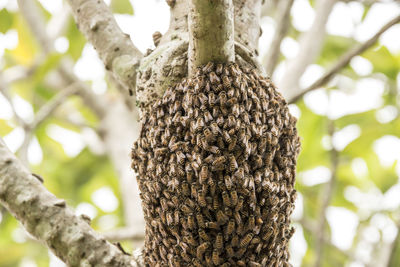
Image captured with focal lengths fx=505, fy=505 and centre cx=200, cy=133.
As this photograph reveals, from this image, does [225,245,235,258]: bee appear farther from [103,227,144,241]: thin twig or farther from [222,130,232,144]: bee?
[103,227,144,241]: thin twig

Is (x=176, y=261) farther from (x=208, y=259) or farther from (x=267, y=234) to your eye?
(x=267, y=234)

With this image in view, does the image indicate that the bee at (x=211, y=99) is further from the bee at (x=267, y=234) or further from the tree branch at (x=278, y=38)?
the tree branch at (x=278, y=38)

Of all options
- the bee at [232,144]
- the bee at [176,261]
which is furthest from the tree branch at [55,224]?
the bee at [232,144]

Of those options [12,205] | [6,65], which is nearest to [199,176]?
[12,205]

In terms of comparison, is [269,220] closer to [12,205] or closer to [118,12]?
[12,205]

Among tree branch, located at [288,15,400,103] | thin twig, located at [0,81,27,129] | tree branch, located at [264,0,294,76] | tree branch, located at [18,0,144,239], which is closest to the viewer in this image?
tree branch, located at [288,15,400,103]

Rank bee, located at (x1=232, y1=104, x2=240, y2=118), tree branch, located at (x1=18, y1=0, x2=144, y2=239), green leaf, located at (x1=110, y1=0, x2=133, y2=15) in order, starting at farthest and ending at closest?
1. green leaf, located at (x1=110, y1=0, x2=133, y2=15)
2. tree branch, located at (x1=18, y1=0, x2=144, y2=239)
3. bee, located at (x1=232, y1=104, x2=240, y2=118)

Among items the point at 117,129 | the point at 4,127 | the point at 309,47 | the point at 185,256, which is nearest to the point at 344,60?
the point at 309,47

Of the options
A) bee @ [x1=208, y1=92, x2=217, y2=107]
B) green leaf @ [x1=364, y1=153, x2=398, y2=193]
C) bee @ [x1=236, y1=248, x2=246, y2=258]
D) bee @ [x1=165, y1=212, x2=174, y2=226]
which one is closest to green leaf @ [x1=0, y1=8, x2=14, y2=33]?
bee @ [x1=208, y1=92, x2=217, y2=107]
